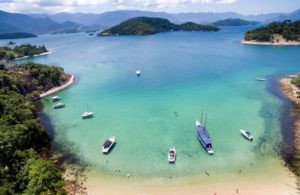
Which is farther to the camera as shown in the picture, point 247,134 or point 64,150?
point 247,134

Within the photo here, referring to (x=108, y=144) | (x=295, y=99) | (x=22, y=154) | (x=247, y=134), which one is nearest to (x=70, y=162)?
(x=108, y=144)

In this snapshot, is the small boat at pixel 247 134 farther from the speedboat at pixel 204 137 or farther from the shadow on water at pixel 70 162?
the shadow on water at pixel 70 162

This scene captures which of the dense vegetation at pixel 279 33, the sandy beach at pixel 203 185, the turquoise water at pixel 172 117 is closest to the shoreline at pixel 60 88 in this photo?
the turquoise water at pixel 172 117

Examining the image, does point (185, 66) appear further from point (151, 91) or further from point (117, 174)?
point (117, 174)

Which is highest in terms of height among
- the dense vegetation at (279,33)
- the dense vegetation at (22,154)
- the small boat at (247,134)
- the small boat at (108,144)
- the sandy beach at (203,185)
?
the dense vegetation at (279,33)

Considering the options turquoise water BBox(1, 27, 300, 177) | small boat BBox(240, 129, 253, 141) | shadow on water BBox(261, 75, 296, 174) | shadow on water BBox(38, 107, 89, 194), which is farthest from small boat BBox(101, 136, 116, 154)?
shadow on water BBox(261, 75, 296, 174)

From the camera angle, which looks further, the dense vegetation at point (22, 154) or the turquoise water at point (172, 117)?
the turquoise water at point (172, 117)

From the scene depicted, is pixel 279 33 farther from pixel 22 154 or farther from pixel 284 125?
pixel 22 154

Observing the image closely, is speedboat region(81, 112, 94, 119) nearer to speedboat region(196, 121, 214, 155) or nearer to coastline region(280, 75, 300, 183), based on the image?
speedboat region(196, 121, 214, 155)
